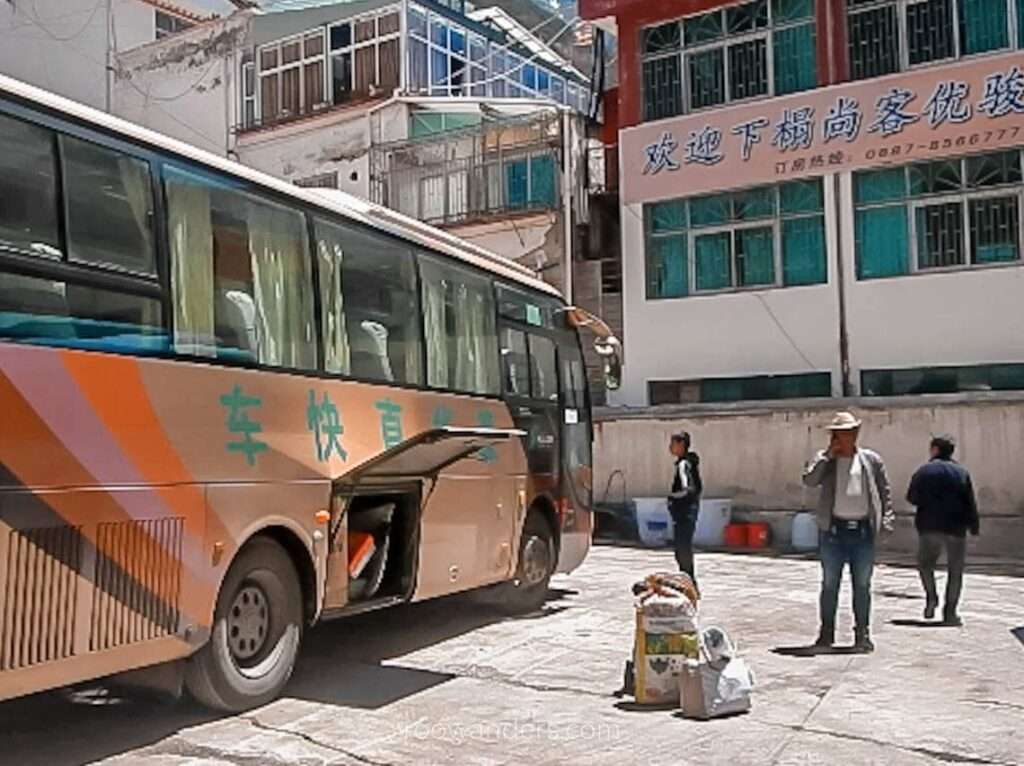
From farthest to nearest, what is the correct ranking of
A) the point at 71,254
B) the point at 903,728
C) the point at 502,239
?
the point at 502,239, the point at 903,728, the point at 71,254

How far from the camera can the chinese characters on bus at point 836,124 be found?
53.4ft

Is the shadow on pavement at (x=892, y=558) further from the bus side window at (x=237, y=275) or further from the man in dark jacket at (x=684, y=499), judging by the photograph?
the bus side window at (x=237, y=275)

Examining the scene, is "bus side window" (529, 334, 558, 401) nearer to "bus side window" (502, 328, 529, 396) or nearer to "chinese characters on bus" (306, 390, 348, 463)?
"bus side window" (502, 328, 529, 396)

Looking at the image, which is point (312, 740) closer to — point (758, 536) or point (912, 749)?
point (912, 749)

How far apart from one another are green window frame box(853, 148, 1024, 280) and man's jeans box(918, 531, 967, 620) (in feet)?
24.1

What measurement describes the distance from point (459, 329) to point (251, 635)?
3.27m

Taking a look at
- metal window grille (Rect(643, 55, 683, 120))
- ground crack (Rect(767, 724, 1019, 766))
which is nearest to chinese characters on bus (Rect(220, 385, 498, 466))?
ground crack (Rect(767, 724, 1019, 766))

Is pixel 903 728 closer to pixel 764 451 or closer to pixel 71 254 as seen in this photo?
pixel 71 254

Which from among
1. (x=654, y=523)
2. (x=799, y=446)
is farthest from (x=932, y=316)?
(x=654, y=523)

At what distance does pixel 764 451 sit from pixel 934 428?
2506 millimetres

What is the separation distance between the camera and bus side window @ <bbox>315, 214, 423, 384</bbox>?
7.43m

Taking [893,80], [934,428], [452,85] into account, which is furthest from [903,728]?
[452,85]

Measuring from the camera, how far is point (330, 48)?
2475 cm

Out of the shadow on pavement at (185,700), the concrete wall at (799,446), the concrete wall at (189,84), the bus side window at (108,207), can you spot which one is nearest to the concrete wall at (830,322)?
the concrete wall at (799,446)
